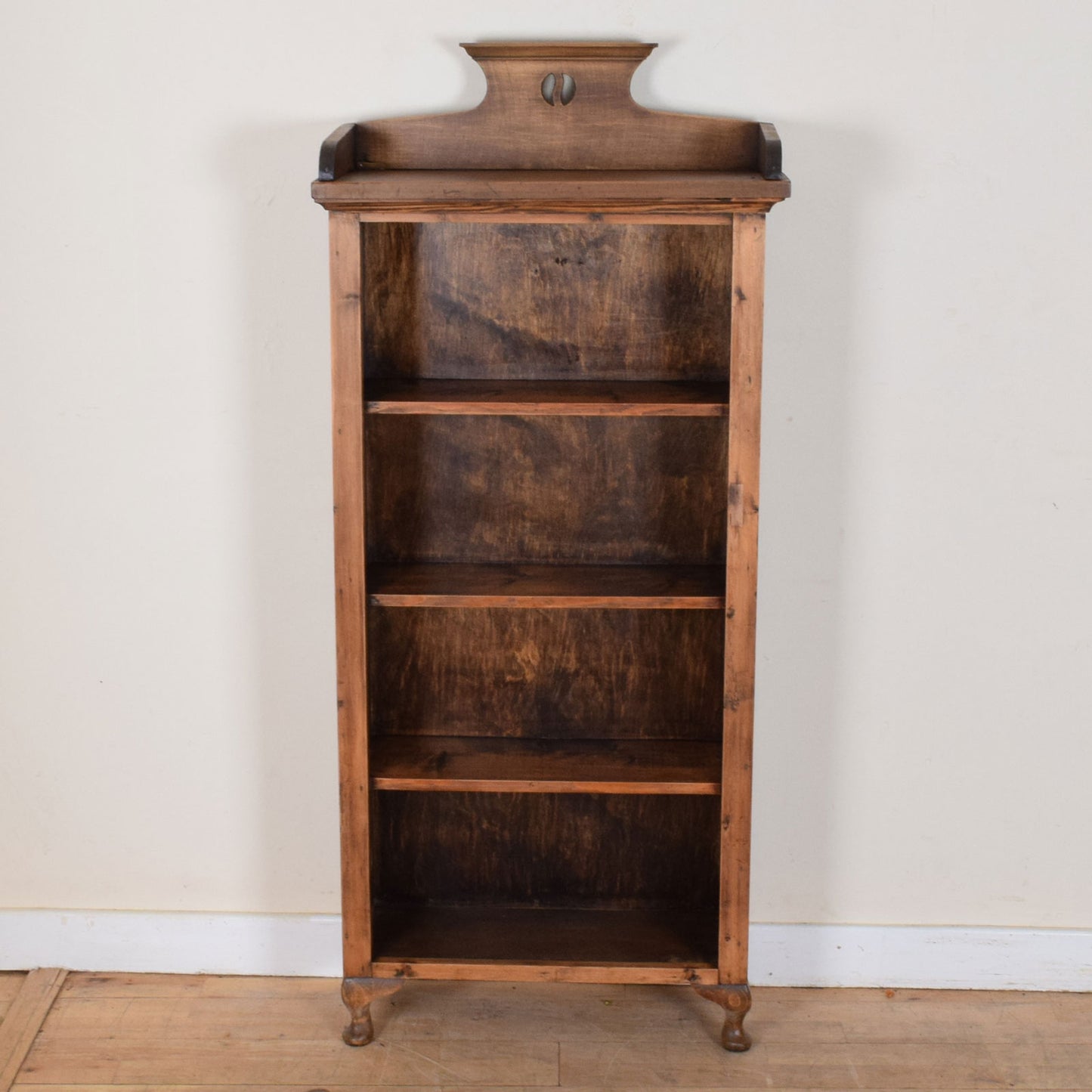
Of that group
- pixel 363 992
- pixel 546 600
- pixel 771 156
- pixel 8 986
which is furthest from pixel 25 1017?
pixel 771 156

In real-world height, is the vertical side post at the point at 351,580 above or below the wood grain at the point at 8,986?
above

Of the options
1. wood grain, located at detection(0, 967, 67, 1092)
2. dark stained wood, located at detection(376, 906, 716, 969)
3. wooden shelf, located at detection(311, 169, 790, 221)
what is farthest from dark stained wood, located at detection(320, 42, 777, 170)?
wood grain, located at detection(0, 967, 67, 1092)

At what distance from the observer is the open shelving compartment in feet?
6.98

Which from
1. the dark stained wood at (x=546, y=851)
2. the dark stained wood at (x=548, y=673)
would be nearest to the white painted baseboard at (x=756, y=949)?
the dark stained wood at (x=546, y=851)

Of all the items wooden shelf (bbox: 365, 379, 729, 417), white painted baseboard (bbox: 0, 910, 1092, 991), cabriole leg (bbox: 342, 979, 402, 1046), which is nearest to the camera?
wooden shelf (bbox: 365, 379, 729, 417)

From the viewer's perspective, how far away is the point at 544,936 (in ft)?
7.42

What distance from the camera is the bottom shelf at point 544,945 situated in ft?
7.07

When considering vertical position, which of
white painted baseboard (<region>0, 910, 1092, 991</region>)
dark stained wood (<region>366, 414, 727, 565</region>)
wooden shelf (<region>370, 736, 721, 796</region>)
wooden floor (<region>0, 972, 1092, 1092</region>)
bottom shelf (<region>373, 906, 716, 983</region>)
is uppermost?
dark stained wood (<region>366, 414, 727, 565</region>)

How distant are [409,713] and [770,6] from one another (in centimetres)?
132

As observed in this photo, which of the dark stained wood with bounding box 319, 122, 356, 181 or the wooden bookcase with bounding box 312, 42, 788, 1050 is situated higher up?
the dark stained wood with bounding box 319, 122, 356, 181

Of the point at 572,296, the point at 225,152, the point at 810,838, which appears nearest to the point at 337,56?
the point at 225,152

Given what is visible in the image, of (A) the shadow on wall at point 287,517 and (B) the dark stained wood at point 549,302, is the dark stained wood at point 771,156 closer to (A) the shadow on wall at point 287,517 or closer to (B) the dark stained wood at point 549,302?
(B) the dark stained wood at point 549,302

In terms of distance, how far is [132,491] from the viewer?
2279 mm

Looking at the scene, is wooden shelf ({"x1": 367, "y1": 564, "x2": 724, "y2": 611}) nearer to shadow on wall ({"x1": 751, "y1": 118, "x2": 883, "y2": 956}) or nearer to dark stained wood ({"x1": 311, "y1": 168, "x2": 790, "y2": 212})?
shadow on wall ({"x1": 751, "y1": 118, "x2": 883, "y2": 956})
